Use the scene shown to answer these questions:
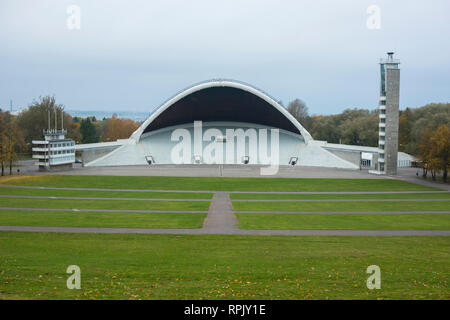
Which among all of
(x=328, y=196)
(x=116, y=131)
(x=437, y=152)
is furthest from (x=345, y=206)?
(x=116, y=131)

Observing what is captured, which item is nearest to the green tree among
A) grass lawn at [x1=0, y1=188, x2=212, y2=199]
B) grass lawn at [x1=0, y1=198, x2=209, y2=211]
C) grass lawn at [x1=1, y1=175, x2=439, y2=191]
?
grass lawn at [x1=1, y1=175, x2=439, y2=191]

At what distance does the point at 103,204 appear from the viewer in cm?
3431

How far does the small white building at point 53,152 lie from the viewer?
5916cm

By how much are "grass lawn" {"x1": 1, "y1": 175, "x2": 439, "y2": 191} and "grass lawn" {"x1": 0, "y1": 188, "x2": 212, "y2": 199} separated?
11.8 feet

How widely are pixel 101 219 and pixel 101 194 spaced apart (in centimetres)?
1265

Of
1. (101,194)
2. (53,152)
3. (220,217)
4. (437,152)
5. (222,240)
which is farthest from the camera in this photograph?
(53,152)

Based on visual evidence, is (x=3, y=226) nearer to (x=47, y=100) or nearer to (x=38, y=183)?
(x=38, y=183)

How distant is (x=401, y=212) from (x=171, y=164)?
45.5 meters

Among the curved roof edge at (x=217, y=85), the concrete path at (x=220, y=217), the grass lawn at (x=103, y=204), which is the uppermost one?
the curved roof edge at (x=217, y=85)

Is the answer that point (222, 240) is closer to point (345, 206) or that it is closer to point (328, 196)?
point (345, 206)

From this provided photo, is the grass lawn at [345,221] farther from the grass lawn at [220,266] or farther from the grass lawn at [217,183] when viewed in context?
the grass lawn at [217,183]

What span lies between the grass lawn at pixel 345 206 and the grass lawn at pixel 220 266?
9.91m

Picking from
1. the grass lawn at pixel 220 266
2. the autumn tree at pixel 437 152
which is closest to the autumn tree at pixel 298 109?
the autumn tree at pixel 437 152

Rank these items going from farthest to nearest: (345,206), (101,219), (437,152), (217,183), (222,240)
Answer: (437,152) → (217,183) → (345,206) → (101,219) → (222,240)
